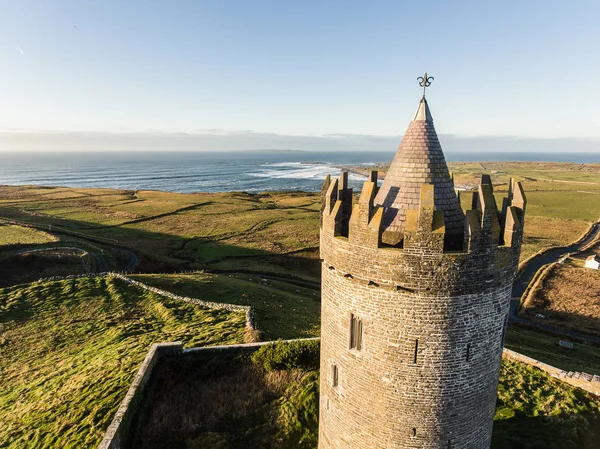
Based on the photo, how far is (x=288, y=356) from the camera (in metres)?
18.8

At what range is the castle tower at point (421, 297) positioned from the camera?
7.87 metres

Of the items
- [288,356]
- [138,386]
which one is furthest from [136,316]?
[288,356]

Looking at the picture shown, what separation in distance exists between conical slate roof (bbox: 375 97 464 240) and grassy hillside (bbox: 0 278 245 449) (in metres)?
15.0

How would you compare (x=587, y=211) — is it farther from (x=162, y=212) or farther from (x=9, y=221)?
(x=9, y=221)

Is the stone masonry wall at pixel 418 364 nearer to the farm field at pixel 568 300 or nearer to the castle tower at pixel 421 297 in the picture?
the castle tower at pixel 421 297

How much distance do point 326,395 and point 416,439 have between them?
2.93 m

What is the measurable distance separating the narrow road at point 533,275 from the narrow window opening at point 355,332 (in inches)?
1344

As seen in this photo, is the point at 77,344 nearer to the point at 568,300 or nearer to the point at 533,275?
the point at 568,300

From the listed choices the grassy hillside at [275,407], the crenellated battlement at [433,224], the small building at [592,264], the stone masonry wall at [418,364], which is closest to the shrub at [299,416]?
the grassy hillside at [275,407]

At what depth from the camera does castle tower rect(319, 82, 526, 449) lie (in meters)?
7.87

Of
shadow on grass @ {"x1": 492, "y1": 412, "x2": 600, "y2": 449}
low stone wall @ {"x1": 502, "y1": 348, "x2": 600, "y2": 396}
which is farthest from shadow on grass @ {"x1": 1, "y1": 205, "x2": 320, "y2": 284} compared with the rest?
shadow on grass @ {"x1": 492, "y1": 412, "x2": 600, "y2": 449}

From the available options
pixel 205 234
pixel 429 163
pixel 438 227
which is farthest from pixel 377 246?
pixel 205 234

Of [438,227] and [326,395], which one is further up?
[438,227]

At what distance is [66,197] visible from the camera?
107 m
